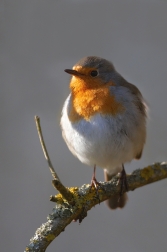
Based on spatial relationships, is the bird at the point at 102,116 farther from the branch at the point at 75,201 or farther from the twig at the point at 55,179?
the twig at the point at 55,179

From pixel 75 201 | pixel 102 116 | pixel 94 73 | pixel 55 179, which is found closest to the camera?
pixel 55 179

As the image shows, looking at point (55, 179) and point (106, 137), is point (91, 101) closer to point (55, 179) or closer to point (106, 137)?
point (106, 137)

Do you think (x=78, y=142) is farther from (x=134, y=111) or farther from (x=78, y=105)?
(x=134, y=111)

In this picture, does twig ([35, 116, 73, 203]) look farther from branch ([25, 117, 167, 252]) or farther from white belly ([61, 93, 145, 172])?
white belly ([61, 93, 145, 172])

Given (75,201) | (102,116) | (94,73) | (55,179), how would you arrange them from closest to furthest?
(55,179) → (75,201) → (102,116) → (94,73)

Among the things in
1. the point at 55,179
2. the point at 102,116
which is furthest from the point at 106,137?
the point at 55,179

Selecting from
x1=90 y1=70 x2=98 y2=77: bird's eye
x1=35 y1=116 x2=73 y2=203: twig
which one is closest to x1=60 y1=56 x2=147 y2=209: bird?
x1=90 y1=70 x2=98 y2=77: bird's eye
